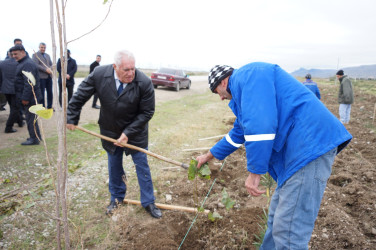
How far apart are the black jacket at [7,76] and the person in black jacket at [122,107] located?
3.89 metres

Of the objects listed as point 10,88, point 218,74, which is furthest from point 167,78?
point 218,74

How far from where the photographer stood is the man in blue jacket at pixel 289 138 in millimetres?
1587

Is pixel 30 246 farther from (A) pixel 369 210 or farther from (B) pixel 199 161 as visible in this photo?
(A) pixel 369 210

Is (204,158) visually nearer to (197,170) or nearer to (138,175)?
(197,170)

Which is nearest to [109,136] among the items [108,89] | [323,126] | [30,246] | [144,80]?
[108,89]

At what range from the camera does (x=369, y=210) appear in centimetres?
341

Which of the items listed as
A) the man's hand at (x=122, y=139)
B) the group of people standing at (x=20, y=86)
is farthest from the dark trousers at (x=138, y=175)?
the group of people standing at (x=20, y=86)

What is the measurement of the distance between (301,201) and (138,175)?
6.51 feet

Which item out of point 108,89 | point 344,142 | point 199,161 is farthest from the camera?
point 108,89

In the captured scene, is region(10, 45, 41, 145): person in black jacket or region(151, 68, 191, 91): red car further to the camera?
region(151, 68, 191, 91): red car

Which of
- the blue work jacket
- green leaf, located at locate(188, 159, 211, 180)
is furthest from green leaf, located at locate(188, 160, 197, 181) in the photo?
the blue work jacket

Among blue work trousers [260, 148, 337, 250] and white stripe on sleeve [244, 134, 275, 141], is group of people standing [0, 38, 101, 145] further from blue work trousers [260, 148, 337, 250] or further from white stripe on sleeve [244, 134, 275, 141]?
blue work trousers [260, 148, 337, 250]

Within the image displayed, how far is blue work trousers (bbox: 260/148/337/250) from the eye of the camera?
5.41 feet

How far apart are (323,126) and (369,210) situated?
2.70 meters
